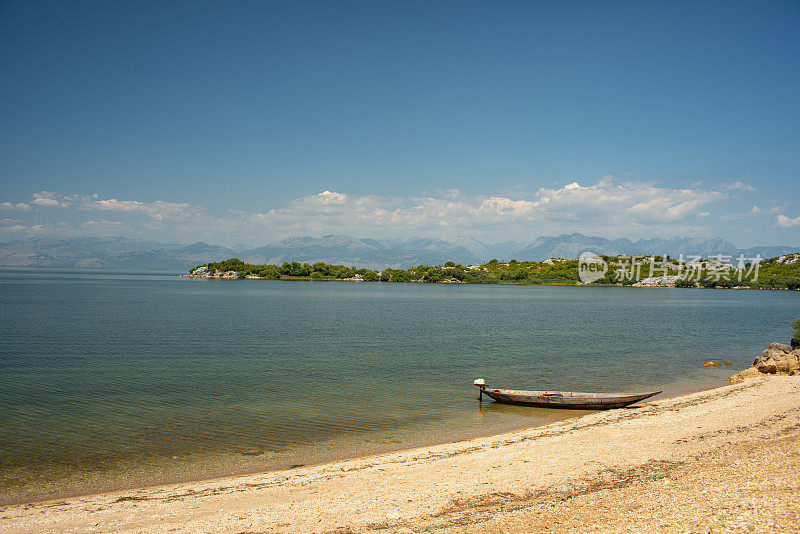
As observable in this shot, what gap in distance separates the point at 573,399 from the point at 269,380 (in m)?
17.7

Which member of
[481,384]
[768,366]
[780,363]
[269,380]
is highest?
[780,363]

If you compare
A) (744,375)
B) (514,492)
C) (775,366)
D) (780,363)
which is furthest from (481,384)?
(780,363)

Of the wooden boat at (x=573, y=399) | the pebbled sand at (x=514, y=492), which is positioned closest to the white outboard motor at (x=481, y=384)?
the wooden boat at (x=573, y=399)

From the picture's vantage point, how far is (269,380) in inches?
1134

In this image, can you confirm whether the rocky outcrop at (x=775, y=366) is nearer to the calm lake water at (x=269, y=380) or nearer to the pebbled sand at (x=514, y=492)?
the calm lake water at (x=269, y=380)

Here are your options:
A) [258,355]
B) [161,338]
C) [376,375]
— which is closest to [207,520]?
[376,375]

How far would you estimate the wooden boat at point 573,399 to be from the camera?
76.7ft

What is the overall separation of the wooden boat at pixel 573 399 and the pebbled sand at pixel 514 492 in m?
4.59

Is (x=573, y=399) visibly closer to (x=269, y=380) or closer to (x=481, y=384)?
(x=481, y=384)

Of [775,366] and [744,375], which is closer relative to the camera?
[775,366]

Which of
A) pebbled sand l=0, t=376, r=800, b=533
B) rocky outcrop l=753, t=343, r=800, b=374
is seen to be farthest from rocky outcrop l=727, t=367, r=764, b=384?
pebbled sand l=0, t=376, r=800, b=533

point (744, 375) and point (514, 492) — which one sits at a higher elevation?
point (514, 492)

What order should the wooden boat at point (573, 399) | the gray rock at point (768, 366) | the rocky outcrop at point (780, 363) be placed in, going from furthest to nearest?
the gray rock at point (768, 366), the rocky outcrop at point (780, 363), the wooden boat at point (573, 399)

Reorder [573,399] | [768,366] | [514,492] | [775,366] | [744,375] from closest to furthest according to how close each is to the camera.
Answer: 1. [514,492]
2. [573,399]
3. [775,366]
4. [768,366]
5. [744,375]
